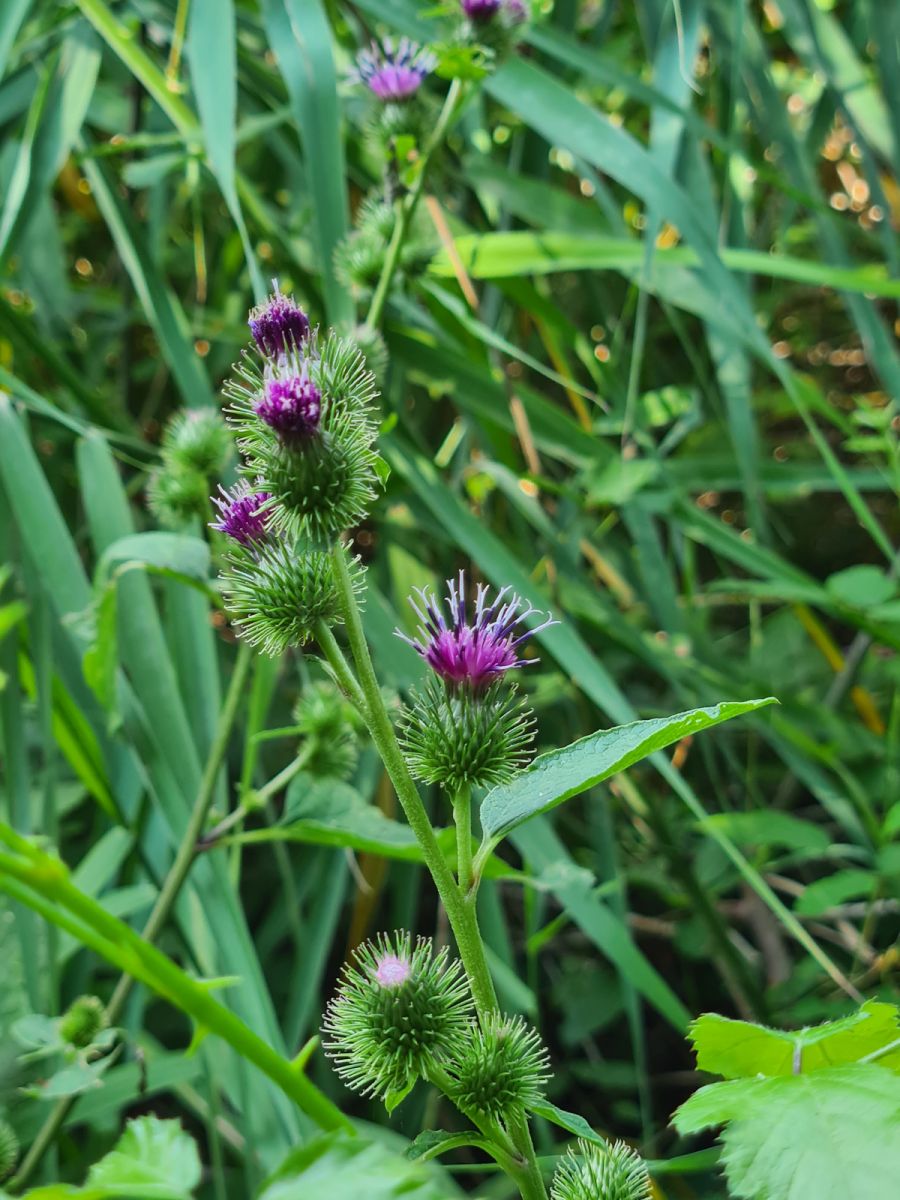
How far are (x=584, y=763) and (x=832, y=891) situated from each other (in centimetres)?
71

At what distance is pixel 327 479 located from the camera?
0.46 meters

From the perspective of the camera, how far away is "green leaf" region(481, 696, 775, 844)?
389 millimetres

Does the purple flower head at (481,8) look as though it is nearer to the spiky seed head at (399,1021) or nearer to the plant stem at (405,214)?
the plant stem at (405,214)

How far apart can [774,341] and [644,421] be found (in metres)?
0.82

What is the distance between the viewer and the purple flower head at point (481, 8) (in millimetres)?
963

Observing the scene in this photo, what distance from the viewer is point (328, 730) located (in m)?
0.88

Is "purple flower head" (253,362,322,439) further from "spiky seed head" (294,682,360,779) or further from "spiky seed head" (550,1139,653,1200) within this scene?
"spiky seed head" (294,682,360,779)

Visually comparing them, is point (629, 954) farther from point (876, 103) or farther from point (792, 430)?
point (792, 430)

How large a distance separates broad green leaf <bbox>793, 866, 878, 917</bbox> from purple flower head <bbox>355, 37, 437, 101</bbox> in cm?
81

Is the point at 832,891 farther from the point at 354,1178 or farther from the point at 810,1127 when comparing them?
the point at 354,1178

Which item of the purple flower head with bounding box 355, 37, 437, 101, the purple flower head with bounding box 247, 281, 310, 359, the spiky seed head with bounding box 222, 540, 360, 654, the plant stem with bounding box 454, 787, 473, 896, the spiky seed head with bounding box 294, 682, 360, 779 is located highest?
the purple flower head with bounding box 355, 37, 437, 101

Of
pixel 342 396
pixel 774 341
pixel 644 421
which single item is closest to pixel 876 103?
pixel 644 421

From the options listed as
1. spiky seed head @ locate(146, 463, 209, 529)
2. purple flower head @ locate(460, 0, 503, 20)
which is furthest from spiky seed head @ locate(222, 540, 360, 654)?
purple flower head @ locate(460, 0, 503, 20)

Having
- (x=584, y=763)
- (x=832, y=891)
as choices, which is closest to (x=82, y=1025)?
(x=584, y=763)
